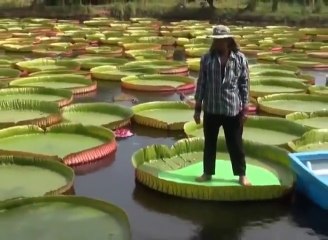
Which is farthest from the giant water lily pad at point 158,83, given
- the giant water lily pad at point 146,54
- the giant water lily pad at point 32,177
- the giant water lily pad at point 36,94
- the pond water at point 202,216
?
the giant water lily pad at point 32,177

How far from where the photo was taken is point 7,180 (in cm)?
430

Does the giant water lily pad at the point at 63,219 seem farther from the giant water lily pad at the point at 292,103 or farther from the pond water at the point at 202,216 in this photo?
the giant water lily pad at the point at 292,103

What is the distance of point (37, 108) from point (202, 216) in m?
3.17

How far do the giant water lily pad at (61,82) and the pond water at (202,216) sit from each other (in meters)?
3.56

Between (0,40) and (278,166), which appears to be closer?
(278,166)

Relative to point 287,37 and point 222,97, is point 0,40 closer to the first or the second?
point 287,37

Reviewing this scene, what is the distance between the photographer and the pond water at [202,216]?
3688 millimetres

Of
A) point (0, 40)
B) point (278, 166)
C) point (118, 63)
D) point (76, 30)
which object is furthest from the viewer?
point (76, 30)

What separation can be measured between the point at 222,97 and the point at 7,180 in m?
1.75

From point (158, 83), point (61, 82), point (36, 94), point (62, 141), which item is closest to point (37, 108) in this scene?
point (36, 94)

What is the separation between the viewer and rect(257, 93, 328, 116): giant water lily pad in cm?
677

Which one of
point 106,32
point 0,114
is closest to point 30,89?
point 0,114

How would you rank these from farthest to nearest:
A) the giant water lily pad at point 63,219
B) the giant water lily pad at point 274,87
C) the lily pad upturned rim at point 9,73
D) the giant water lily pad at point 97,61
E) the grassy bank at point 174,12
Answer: the grassy bank at point 174,12, the giant water lily pad at point 97,61, the lily pad upturned rim at point 9,73, the giant water lily pad at point 274,87, the giant water lily pad at point 63,219

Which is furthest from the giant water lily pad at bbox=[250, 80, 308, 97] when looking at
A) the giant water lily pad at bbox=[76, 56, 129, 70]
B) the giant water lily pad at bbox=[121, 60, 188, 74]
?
the giant water lily pad at bbox=[76, 56, 129, 70]
